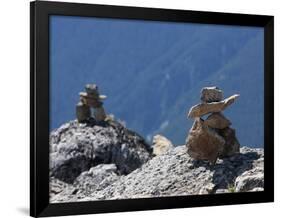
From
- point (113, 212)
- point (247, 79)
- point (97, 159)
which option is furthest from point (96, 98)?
point (247, 79)

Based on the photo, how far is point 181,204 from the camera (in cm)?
820

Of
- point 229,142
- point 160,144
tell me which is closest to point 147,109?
point 160,144

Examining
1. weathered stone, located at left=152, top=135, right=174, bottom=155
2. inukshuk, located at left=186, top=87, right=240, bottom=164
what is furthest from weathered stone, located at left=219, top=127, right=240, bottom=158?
weathered stone, located at left=152, top=135, right=174, bottom=155

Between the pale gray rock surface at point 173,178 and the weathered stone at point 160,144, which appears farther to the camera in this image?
the weathered stone at point 160,144

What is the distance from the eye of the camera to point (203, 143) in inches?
328

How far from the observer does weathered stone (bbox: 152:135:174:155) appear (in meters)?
8.13

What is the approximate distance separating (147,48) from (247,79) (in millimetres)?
1167

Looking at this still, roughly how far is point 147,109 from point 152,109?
3.4 inches

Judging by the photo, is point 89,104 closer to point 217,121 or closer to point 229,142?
point 217,121

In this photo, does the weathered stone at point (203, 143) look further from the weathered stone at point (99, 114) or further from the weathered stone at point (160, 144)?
the weathered stone at point (99, 114)

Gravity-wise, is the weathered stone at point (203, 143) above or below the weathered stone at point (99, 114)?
below

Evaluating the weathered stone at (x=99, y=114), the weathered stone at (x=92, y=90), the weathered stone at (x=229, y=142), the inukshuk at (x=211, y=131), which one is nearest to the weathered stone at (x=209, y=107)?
the inukshuk at (x=211, y=131)

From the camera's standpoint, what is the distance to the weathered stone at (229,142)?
333 inches

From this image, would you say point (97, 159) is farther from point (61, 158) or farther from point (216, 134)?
point (216, 134)
